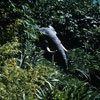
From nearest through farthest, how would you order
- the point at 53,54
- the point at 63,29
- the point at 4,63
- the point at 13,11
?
the point at 4,63, the point at 13,11, the point at 53,54, the point at 63,29

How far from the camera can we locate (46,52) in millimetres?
6617

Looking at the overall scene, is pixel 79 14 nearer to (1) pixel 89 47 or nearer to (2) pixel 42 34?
(1) pixel 89 47

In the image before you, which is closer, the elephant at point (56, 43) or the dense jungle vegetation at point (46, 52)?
the dense jungle vegetation at point (46, 52)

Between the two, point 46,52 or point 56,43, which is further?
point 46,52

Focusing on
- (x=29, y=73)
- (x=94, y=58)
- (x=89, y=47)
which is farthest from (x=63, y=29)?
(x=29, y=73)

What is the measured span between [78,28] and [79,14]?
542 millimetres

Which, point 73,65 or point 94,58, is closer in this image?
point 73,65

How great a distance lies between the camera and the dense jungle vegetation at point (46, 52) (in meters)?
4.03

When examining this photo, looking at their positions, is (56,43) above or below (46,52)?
above

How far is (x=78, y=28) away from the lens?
8.45 m

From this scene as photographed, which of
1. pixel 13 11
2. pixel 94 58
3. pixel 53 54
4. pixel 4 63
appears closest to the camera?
pixel 4 63

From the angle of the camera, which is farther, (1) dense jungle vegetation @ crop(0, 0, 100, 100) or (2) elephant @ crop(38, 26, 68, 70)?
Answer: (2) elephant @ crop(38, 26, 68, 70)

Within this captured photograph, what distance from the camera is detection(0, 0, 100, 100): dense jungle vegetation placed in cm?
403

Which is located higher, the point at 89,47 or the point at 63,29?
the point at 63,29
